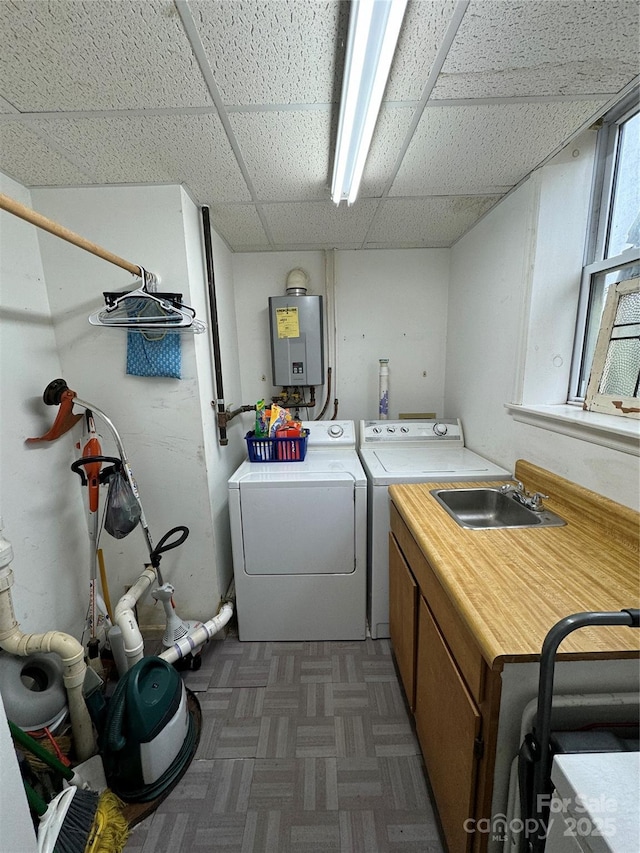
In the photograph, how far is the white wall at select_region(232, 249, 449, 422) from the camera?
7.87ft

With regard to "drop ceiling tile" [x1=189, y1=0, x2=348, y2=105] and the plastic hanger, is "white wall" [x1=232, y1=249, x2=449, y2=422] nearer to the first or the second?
the plastic hanger

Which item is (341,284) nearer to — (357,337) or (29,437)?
(357,337)

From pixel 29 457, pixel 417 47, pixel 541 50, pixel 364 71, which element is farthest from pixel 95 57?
pixel 29 457

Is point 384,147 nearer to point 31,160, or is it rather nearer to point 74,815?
point 31,160

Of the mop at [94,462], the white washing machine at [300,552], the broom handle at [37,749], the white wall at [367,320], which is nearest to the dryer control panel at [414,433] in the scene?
the white wall at [367,320]

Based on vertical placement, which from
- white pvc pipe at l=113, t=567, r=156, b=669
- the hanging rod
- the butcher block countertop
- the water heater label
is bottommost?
white pvc pipe at l=113, t=567, r=156, b=669

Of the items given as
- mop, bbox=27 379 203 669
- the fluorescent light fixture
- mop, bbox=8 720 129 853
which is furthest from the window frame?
mop, bbox=8 720 129 853

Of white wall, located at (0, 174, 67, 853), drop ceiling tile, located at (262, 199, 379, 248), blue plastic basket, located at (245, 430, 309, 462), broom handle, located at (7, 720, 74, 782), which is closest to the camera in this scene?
broom handle, located at (7, 720, 74, 782)

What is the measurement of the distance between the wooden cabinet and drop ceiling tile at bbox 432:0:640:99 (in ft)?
4.99

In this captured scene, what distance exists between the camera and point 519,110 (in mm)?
1097

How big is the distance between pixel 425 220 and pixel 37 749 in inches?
113

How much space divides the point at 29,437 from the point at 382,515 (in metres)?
1.65

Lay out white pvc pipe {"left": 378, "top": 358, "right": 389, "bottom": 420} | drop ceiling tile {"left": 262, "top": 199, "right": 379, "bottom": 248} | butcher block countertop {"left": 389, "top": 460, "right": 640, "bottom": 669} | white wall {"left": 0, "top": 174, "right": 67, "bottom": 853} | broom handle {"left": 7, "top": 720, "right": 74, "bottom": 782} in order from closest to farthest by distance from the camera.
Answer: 1. butcher block countertop {"left": 389, "top": 460, "right": 640, "bottom": 669}
2. broom handle {"left": 7, "top": 720, "right": 74, "bottom": 782}
3. white wall {"left": 0, "top": 174, "right": 67, "bottom": 853}
4. drop ceiling tile {"left": 262, "top": 199, "right": 379, "bottom": 248}
5. white pvc pipe {"left": 378, "top": 358, "right": 389, "bottom": 420}

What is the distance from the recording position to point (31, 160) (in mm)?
1289
